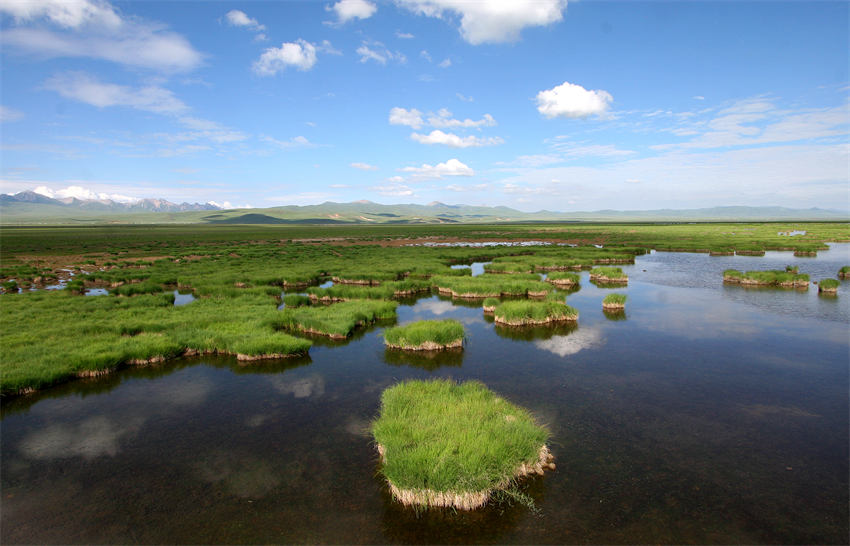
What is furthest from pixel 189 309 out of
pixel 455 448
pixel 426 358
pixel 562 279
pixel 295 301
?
pixel 562 279

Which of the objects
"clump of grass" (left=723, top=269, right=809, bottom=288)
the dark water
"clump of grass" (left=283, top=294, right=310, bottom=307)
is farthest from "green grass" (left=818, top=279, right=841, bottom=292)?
"clump of grass" (left=283, top=294, right=310, bottom=307)

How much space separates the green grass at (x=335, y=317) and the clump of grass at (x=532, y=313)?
21.7 feet

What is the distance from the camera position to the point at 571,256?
53812mm

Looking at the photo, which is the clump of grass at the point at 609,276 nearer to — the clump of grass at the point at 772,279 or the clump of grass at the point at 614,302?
the clump of grass at the point at 772,279

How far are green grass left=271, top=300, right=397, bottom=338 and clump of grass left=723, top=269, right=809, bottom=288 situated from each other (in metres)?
29.3

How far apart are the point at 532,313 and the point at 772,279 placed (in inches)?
956

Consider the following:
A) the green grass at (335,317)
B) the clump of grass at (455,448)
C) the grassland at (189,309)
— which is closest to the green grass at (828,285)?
the grassland at (189,309)

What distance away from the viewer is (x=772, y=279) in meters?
33.4

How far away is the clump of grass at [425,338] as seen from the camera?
1891 cm

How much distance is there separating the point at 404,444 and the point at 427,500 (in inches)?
51.3

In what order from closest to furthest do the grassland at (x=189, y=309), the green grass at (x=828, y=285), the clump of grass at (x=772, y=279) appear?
1. the grassland at (x=189, y=309)
2. the green grass at (x=828, y=285)
3. the clump of grass at (x=772, y=279)

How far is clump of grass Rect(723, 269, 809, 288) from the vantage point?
32463mm

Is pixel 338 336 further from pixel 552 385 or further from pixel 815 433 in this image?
pixel 815 433

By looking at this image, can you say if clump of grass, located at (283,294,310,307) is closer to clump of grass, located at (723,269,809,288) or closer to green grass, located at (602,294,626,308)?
green grass, located at (602,294,626,308)
